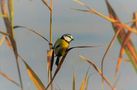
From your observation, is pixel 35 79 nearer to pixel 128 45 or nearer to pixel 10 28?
pixel 10 28

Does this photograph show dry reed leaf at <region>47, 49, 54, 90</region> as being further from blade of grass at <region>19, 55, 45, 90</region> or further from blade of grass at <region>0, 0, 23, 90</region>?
blade of grass at <region>0, 0, 23, 90</region>

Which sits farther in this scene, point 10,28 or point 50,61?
A: point 50,61

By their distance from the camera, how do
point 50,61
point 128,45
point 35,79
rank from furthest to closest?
point 50,61 → point 35,79 → point 128,45

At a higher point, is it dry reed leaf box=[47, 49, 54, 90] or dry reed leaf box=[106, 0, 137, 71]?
dry reed leaf box=[106, 0, 137, 71]

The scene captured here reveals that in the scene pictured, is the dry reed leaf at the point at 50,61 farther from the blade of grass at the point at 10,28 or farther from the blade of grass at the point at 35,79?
the blade of grass at the point at 10,28

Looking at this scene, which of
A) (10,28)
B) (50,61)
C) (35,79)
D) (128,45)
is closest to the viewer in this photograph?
(128,45)

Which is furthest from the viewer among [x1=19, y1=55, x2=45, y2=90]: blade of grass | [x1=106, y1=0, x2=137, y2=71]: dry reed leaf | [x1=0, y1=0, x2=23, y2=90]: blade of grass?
Result: [x1=19, y1=55, x2=45, y2=90]: blade of grass

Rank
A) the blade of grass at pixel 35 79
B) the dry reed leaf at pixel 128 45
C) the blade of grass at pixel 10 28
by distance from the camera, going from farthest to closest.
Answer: the blade of grass at pixel 35 79 < the blade of grass at pixel 10 28 < the dry reed leaf at pixel 128 45

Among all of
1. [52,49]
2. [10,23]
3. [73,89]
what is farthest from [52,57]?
[10,23]

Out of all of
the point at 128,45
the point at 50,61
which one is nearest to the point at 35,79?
the point at 50,61

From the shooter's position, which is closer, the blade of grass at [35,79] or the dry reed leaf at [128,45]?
the dry reed leaf at [128,45]

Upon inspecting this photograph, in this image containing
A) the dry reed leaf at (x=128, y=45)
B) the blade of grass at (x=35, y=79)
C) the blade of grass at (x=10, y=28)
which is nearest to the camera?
the dry reed leaf at (x=128, y=45)

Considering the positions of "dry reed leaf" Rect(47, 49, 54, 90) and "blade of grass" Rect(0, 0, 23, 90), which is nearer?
"blade of grass" Rect(0, 0, 23, 90)

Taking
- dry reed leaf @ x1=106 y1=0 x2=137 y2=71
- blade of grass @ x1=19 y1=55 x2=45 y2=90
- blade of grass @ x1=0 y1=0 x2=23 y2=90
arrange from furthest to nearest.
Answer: blade of grass @ x1=19 y1=55 x2=45 y2=90 < blade of grass @ x1=0 y1=0 x2=23 y2=90 < dry reed leaf @ x1=106 y1=0 x2=137 y2=71
